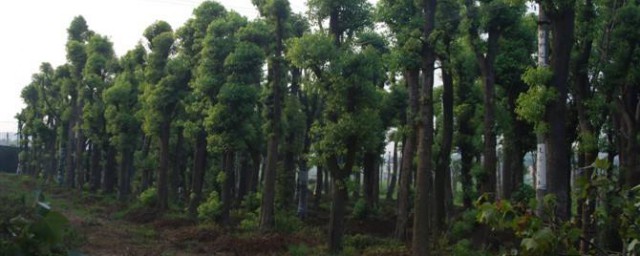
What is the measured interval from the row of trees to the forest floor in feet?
3.38

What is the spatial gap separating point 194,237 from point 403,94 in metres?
9.83

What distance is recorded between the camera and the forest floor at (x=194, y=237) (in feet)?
51.7

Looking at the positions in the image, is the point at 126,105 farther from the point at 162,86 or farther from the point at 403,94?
the point at 403,94

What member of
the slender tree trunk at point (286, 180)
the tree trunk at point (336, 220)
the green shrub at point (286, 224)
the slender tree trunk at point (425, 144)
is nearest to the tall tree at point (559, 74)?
the slender tree trunk at point (425, 144)

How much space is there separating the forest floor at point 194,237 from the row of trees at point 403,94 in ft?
3.38

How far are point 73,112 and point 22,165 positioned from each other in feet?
86.2

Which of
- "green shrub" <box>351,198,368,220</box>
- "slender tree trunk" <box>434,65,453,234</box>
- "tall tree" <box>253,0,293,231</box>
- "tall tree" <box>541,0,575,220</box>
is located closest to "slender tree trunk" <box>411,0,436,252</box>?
"tall tree" <box>541,0,575,220</box>

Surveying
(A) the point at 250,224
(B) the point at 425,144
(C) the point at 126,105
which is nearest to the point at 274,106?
(A) the point at 250,224

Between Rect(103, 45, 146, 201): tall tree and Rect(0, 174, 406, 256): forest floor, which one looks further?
Rect(103, 45, 146, 201): tall tree

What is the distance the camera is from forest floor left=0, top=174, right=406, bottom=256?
1576cm

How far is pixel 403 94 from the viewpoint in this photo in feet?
78.5

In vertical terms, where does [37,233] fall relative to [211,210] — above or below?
above

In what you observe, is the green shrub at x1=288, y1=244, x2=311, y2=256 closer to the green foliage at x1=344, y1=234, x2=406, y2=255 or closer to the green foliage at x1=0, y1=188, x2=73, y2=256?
the green foliage at x1=344, y1=234, x2=406, y2=255

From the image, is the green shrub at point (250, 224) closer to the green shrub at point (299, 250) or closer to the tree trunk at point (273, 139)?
the tree trunk at point (273, 139)
